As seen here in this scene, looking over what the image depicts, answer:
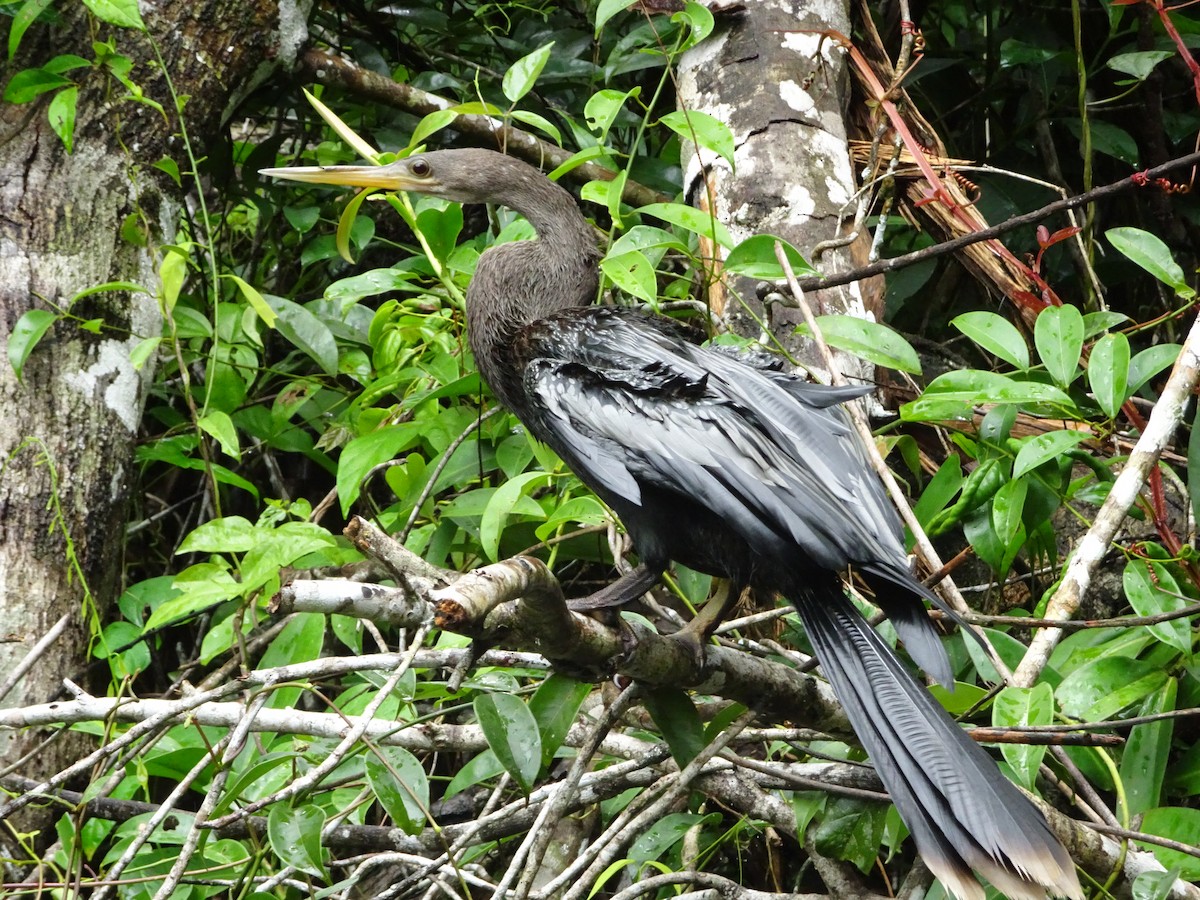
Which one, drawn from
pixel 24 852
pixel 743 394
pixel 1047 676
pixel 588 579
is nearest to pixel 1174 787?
pixel 1047 676

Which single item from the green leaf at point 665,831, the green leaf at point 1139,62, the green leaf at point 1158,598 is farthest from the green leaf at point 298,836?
the green leaf at point 1139,62


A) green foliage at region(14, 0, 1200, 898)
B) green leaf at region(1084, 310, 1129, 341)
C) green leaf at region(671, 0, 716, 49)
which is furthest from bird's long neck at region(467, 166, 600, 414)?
green leaf at region(1084, 310, 1129, 341)

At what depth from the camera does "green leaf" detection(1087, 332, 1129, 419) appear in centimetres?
214

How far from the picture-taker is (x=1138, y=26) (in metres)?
3.52

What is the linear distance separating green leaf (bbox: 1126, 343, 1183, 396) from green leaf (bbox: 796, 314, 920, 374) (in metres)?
0.42

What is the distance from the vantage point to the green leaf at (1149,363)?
2.29 meters

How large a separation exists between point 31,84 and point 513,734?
6.38ft

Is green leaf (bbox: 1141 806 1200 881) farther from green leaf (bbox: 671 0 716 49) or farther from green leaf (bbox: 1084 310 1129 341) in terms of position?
green leaf (bbox: 671 0 716 49)

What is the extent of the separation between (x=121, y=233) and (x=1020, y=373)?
2.12 m

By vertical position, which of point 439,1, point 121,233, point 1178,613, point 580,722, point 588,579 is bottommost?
point 588,579

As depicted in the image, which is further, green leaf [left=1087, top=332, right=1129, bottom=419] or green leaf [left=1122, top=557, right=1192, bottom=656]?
green leaf [left=1087, top=332, right=1129, bottom=419]

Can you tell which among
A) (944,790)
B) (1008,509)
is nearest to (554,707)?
(944,790)

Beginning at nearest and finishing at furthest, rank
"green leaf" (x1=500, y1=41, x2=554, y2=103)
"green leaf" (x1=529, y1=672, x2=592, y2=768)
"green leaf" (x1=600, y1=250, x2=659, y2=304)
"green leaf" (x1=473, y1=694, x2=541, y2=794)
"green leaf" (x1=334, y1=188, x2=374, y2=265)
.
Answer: "green leaf" (x1=473, y1=694, x2=541, y2=794) < "green leaf" (x1=529, y1=672, x2=592, y2=768) < "green leaf" (x1=600, y1=250, x2=659, y2=304) < "green leaf" (x1=500, y1=41, x2=554, y2=103) < "green leaf" (x1=334, y1=188, x2=374, y2=265)

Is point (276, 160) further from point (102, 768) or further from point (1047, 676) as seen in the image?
point (1047, 676)
